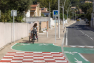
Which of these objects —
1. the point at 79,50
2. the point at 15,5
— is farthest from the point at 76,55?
the point at 15,5

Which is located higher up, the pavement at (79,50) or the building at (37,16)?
the building at (37,16)

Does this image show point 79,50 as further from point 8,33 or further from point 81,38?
point 81,38

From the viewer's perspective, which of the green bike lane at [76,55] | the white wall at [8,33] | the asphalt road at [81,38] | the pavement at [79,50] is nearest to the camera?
the green bike lane at [76,55]

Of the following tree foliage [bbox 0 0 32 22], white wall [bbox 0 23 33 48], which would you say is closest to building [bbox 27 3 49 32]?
tree foliage [bbox 0 0 32 22]

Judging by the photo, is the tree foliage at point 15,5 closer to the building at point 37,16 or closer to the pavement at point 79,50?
the building at point 37,16

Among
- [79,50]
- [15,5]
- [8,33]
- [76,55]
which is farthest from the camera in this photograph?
[15,5]

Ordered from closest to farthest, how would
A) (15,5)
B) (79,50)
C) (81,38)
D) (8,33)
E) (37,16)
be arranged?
1. (79,50)
2. (8,33)
3. (81,38)
4. (15,5)
5. (37,16)

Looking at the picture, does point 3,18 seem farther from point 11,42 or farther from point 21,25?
point 11,42

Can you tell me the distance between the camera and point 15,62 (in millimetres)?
9227

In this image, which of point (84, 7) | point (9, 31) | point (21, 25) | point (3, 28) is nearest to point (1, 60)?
point (3, 28)

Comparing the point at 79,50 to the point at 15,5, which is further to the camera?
the point at 15,5

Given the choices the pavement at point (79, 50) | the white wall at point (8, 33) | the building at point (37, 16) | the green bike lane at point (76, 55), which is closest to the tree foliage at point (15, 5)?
the building at point (37, 16)

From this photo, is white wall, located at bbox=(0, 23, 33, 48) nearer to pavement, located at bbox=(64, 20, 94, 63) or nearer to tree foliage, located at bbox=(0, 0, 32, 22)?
pavement, located at bbox=(64, 20, 94, 63)

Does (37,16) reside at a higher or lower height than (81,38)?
higher
